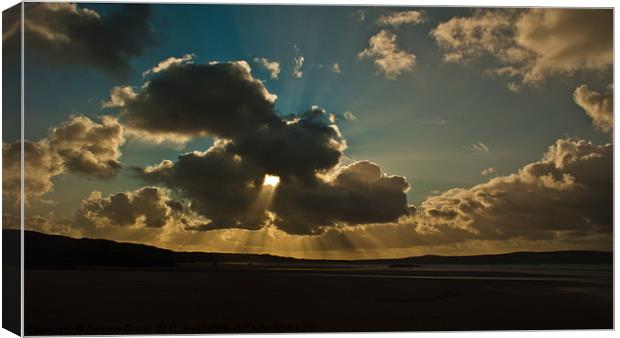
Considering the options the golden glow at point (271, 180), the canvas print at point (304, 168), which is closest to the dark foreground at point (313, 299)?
the canvas print at point (304, 168)

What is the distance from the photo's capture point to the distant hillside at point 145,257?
13.2 meters

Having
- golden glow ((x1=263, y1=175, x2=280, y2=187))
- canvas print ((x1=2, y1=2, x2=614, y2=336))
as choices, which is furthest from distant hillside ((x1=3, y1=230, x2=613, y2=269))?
golden glow ((x1=263, y1=175, x2=280, y2=187))

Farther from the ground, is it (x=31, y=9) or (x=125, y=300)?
(x=31, y=9)

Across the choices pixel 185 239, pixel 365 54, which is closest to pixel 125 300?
pixel 185 239

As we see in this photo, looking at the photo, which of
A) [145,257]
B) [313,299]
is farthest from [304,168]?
[145,257]

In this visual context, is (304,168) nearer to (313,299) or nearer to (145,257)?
(313,299)

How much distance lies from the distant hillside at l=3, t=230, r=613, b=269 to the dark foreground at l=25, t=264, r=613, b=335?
102 millimetres

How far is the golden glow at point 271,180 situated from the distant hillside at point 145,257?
1026mm

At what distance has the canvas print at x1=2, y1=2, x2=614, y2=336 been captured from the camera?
1334 centimetres

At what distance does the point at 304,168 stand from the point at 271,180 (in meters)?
0.52

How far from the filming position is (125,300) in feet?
44.1

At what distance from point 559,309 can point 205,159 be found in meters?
5.59

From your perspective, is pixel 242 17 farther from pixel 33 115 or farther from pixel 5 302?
pixel 5 302

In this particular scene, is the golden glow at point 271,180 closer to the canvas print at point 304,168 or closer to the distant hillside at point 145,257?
the canvas print at point 304,168
